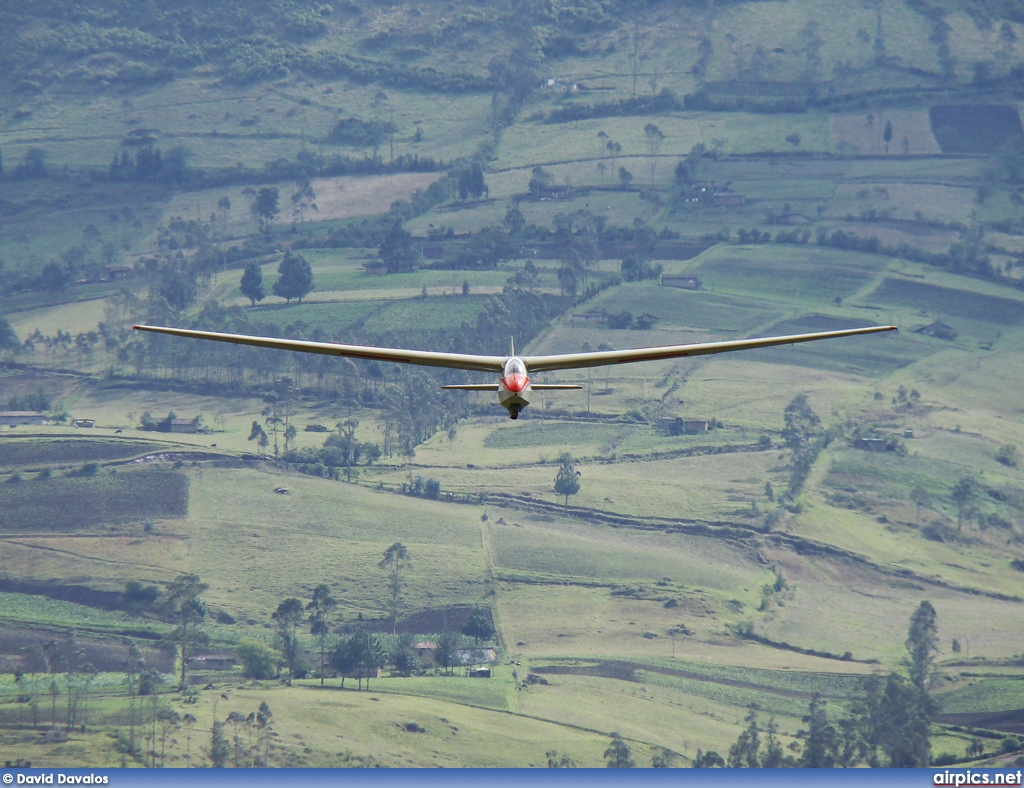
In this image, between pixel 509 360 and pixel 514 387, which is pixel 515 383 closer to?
pixel 514 387

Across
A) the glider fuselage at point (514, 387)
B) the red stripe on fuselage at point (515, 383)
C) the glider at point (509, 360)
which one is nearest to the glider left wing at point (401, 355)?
the glider at point (509, 360)

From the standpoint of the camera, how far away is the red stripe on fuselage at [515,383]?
5622 cm

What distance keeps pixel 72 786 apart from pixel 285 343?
16238cm

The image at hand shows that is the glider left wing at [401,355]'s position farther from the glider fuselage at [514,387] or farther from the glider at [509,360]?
the glider fuselage at [514,387]

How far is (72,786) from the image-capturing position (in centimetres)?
19700

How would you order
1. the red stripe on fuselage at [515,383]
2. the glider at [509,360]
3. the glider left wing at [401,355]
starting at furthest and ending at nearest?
the glider left wing at [401,355] < the glider at [509,360] < the red stripe on fuselage at [515,383]

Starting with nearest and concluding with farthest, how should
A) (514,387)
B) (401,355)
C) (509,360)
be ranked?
(514,387), (509,360), (401,355)

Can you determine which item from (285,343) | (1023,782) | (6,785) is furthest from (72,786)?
(285,343)

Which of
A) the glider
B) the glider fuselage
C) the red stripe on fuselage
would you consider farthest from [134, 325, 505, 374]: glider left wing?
the red stripe on fuselage

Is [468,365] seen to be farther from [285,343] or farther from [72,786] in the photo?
[72,786]

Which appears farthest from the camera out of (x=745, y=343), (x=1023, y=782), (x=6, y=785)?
(x=1023, y=782)

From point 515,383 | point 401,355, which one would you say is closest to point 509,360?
point 515,383

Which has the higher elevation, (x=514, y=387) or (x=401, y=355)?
(x=401, y=355)

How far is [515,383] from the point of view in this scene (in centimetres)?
5631
